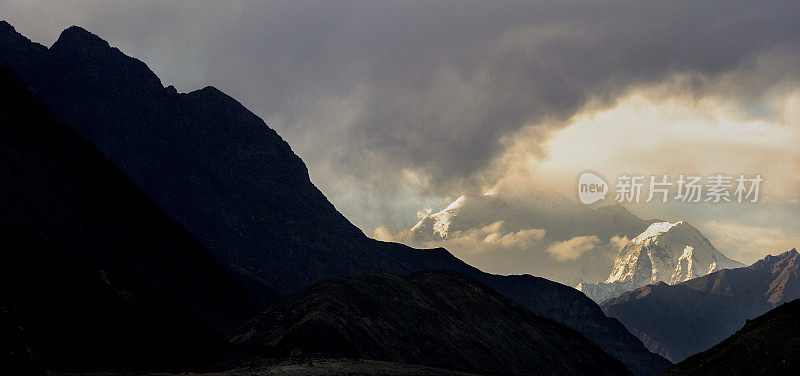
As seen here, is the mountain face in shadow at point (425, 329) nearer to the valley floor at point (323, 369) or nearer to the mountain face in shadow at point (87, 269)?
the mountain face in shadow at point (87, 269)

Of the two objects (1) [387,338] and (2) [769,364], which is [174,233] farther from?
(2) [769,364]

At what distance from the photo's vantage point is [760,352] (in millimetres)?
37281

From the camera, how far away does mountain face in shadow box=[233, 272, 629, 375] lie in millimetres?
75644

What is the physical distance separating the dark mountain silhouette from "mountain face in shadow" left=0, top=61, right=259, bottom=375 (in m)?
36.0

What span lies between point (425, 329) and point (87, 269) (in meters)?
48.7

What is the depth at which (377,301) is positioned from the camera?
95.2m

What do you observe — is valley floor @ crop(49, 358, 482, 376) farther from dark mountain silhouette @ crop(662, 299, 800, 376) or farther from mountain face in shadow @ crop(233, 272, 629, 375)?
dark mountain silhouette @ crop(662, 299, 800, 376)

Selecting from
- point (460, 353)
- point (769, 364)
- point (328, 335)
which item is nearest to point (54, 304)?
point (328, 335)

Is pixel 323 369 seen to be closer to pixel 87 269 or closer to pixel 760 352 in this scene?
pixel 87 269

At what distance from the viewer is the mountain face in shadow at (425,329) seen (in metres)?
75.6

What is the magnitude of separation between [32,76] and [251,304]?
109 m

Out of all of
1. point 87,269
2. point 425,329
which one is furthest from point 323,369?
point 425,329

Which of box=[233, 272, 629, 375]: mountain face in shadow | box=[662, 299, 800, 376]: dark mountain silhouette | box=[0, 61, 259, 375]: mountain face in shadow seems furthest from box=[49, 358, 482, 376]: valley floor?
box=[662, 299, 800, 376]: dark mountain silhouette

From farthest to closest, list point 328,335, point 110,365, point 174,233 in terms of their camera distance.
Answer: point 174,233
point 328,335
point 110,365
